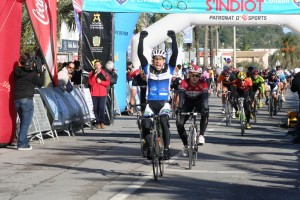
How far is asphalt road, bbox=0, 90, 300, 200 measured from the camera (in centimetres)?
1164

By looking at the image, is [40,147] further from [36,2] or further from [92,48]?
[92,48]

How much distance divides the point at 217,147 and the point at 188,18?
14.1 metres

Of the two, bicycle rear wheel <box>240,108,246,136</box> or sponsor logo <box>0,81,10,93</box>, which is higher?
sponsor logo <box>0,81,10,93</box>

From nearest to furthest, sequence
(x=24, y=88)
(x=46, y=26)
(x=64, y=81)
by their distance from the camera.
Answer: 1. (x=24, y=88)
2. (x=46, y=26)
3. (x=64, y=81)

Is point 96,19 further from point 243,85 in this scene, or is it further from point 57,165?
point 57,165

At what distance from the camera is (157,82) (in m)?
14.4

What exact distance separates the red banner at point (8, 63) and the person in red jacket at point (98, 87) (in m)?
5.98

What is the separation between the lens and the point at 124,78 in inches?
1224

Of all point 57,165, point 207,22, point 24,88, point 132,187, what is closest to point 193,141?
point 57,165

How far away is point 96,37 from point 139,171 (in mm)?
13962

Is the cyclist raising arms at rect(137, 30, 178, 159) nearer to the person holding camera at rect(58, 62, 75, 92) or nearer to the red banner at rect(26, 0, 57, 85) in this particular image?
the red banner at rect(26, 0, 57, 85)

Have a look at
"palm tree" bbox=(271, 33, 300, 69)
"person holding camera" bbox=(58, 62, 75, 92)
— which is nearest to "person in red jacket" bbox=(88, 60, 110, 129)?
"person holding camera" bbox=(58, 62, 75, 92)

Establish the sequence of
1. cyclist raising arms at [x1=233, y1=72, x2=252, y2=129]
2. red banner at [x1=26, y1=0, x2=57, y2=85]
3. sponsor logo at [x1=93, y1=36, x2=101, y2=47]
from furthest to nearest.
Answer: sponsor logo at [x1=93, y1=36, x2=101, y2=47], cyclist raising arms at [x1=233, y1=72, x2=252, y2=129], red banner at [x1=26, y1=0, x2=57, y2=85]

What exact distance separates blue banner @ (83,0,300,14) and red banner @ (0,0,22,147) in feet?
16.7
